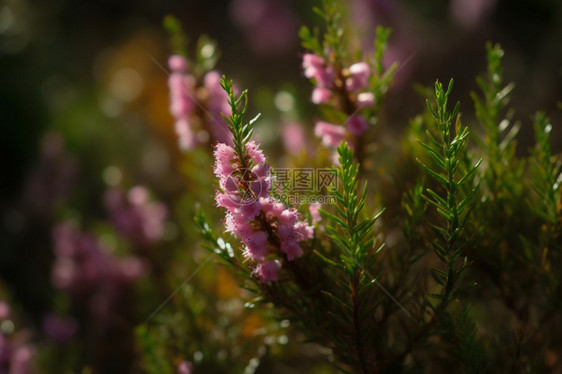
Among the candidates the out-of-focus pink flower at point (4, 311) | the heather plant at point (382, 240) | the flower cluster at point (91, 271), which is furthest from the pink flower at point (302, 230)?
the out-of-focus pink flower at point (4, 311)

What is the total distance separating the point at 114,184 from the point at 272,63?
2.07 m

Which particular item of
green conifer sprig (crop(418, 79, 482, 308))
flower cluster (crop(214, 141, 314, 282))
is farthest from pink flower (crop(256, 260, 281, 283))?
green conifer sprig (crop(418, 79, 482, 308))

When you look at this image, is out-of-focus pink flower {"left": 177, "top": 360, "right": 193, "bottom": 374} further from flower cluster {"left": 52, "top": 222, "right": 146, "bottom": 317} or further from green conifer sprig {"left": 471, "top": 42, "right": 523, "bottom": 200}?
green conifer sprig {"left": 471, "top": 42, "right": 523, "bottom": 200}

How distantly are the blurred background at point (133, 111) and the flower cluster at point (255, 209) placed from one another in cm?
35

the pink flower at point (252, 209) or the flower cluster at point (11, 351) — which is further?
the flower cluster at point (11, 351)

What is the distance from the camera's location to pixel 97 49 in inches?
157

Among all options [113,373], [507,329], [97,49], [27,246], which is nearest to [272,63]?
[97,49]

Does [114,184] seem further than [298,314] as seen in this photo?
Yes

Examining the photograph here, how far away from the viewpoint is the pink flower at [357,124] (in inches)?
38.9

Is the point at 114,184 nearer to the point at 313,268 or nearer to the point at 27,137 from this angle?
the point at 313,268

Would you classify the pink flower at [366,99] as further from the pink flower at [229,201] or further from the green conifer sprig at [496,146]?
the pink flower at [229,201]

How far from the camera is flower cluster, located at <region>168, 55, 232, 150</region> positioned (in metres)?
1.12

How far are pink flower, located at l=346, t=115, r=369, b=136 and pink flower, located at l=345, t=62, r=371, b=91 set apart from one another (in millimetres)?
63

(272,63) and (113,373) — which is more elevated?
(272,63)
